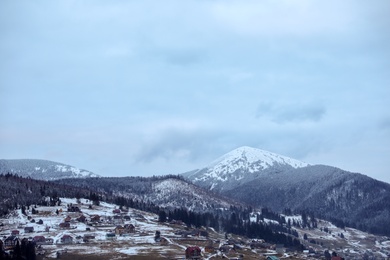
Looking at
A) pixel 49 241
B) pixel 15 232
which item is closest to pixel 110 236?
pixel 49 241

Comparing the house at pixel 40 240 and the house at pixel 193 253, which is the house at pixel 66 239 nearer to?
the house at pixel 40 240

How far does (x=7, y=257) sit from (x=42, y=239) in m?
52.4

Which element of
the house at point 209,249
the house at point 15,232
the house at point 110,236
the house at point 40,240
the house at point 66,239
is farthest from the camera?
the house at point 110,236

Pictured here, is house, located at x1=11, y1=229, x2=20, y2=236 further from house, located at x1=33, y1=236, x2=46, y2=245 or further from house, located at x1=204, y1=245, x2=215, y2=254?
house, located at x1=204, y1=245, x2=215, y2=254

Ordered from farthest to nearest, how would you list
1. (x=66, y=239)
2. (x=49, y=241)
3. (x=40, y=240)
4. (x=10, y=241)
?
(x=66, y=239)
(x=49, y=241)
(x=40, y=240)
(x=10, y=241)

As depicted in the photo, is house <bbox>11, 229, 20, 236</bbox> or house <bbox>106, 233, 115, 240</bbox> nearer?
house <bbox>11, 229, 20, 236</bbox>

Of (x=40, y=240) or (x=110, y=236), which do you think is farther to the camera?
(x=110, y=236)

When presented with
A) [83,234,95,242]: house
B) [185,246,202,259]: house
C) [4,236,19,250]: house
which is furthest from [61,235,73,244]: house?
[185,246,202,259]: house

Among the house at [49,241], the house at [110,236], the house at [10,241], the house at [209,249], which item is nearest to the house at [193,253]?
the house at [209,249]

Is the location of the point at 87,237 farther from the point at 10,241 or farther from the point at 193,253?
the point at 193,253

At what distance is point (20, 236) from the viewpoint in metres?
182

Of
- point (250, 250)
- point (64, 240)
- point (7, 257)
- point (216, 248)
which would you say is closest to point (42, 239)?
point (64, 240)

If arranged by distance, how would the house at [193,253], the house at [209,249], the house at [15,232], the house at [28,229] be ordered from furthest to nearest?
the house at [28,229] → the house at [15,232] → the house at [209,249] → the house at [193,253]

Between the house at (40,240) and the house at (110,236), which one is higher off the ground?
the house at (110,236)
